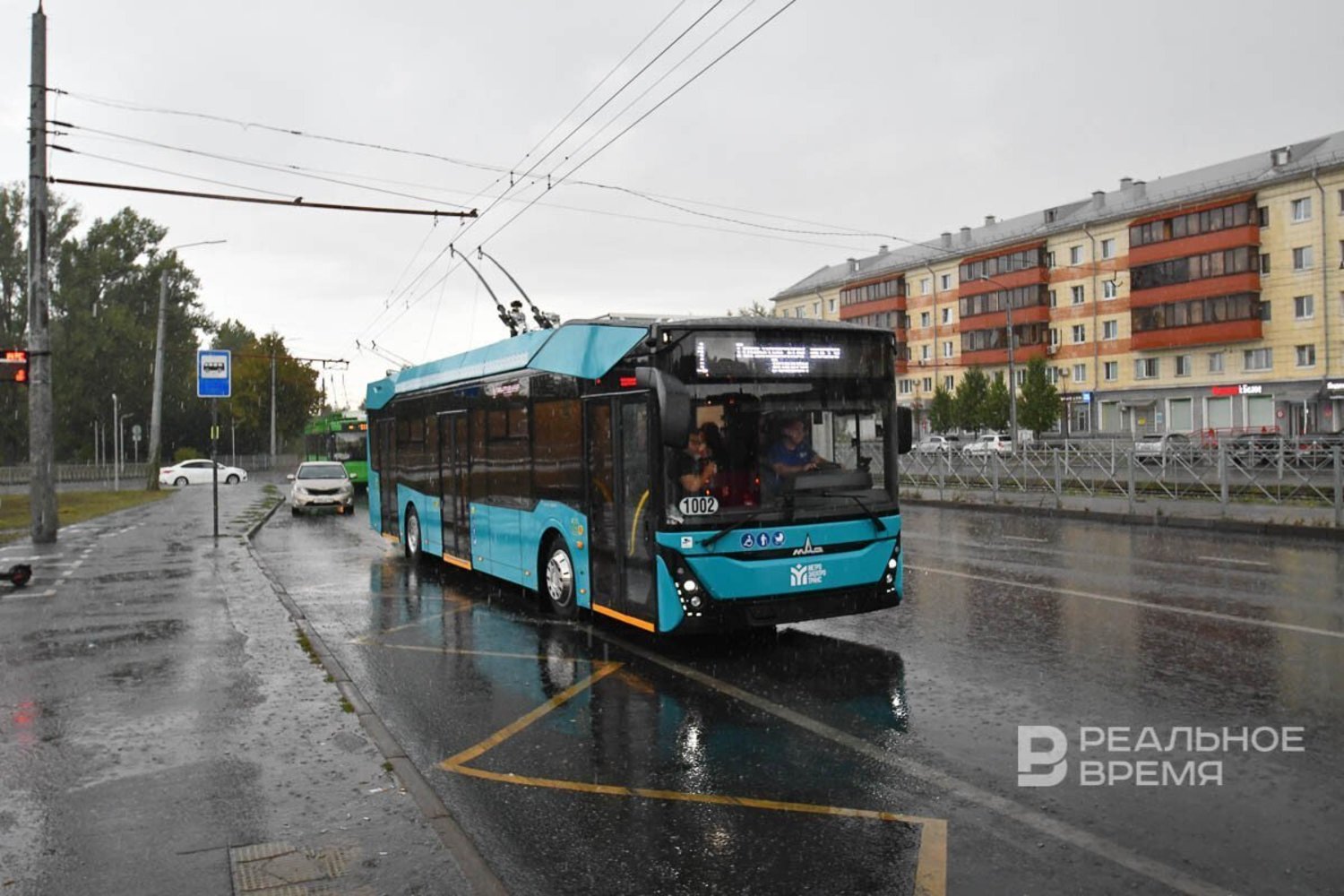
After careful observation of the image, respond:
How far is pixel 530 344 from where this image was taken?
37.0 feet

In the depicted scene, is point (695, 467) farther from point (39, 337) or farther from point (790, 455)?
point (39, 337)

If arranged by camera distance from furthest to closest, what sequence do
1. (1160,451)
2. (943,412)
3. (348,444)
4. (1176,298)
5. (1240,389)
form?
(943,412) → (1176,298) → (1240,389) → (348,444) → (1160,451)

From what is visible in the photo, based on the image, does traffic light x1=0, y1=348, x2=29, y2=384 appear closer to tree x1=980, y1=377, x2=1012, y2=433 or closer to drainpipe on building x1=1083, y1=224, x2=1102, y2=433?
tree x1=980, y1=377, x2=1012, y2=433

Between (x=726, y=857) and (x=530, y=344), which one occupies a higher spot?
(x=530, y=344)

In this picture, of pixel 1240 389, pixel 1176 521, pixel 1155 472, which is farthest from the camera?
pixel 1240 389

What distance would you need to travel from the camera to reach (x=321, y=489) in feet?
100

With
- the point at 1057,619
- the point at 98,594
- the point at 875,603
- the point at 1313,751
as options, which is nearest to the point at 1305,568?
the point at 1057,619

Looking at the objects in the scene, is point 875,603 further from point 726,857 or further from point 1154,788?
point 726,857

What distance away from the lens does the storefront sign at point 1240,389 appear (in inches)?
2125

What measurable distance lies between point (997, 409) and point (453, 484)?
5541 centimetres

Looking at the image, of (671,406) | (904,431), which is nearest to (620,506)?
(671,406)

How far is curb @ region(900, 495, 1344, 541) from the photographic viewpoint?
60.4 feet

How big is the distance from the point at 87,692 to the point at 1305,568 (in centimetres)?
1367

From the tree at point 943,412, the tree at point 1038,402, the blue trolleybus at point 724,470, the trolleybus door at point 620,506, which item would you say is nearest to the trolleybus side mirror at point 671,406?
the blue trolleybus at point 724,470
